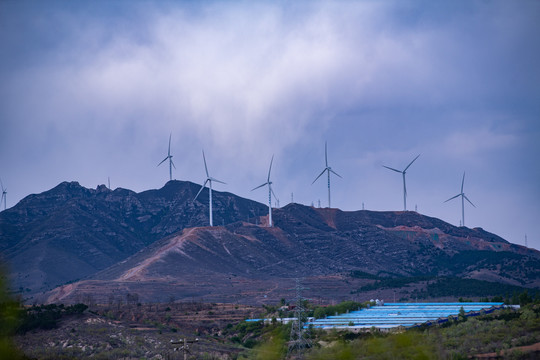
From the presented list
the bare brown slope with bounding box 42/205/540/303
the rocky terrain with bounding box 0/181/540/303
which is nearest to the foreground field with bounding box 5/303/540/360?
the rocky terrain with bounding box 0/181/540/303

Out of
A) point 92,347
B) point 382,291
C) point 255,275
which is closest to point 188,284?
point 255,275

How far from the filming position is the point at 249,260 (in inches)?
6117

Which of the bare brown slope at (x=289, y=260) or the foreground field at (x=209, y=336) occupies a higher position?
the bare brown slope at (x=289, y=260)

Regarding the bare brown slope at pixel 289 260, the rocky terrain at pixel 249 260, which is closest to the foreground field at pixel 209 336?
the rocky terrain at pixel 249 260

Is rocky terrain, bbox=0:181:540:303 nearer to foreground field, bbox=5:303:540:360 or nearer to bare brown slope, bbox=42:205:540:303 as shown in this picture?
bare brown slope, bbox=42:205:540:303

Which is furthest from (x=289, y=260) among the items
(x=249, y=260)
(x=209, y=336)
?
(x=209, y=336)

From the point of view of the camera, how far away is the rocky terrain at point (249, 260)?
127 m

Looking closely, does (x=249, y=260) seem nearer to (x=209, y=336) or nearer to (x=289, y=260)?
(x=289, y=260)

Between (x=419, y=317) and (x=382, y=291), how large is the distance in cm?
5289

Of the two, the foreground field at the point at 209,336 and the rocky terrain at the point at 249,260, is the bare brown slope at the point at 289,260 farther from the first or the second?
the foreground field at the point at 209,336

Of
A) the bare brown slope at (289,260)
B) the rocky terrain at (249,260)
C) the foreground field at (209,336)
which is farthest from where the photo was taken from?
the rocky terrain at (249,260)

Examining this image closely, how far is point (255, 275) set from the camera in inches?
5743

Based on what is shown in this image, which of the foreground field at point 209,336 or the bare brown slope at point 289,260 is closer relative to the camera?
the foreground field at point 209,336

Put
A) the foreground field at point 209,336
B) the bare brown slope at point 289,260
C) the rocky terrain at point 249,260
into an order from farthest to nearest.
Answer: the rocky terrain at point 249,260, the bare brown slope at point 289,260, the foreground field at point 209,336
